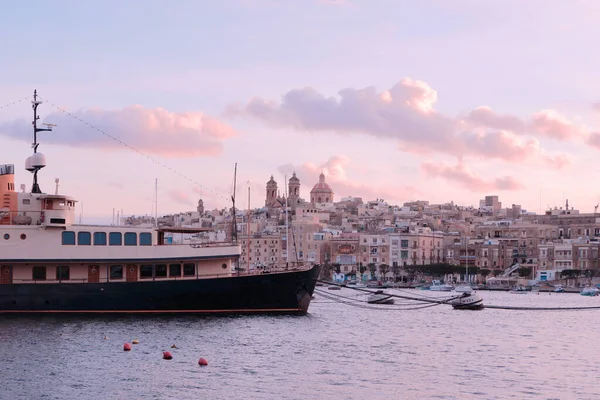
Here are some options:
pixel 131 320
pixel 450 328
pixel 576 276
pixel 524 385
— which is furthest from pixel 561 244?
pixel 524 385

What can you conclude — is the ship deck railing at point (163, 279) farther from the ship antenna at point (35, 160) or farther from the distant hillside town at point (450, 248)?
the distant hillside town at point (450, 248)

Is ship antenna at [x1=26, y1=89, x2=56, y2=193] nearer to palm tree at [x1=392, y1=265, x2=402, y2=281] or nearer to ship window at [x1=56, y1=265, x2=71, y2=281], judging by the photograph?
ship window at [x1=56, y1=265, x2=71, y2=281]

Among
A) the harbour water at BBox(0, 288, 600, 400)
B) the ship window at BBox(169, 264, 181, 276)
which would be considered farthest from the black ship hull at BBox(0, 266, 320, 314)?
the harbour water at BBox(0, 288, 600, 400)

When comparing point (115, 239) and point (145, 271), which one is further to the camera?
point (145, 271)

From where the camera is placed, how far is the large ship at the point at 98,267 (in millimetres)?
50906

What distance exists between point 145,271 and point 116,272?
1.38 meters

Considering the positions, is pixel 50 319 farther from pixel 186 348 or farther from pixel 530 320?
pixel 530 320

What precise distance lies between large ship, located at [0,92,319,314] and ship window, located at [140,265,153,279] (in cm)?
5

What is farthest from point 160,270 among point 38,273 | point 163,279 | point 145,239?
point 38,273

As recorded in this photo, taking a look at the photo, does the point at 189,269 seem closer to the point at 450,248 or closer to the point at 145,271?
the point at 145,271

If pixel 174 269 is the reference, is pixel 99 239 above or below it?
above

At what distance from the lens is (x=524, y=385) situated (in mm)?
35625

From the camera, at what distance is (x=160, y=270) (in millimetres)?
52938

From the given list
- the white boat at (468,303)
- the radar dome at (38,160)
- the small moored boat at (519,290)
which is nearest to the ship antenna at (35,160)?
the radar dome at (38,160)
